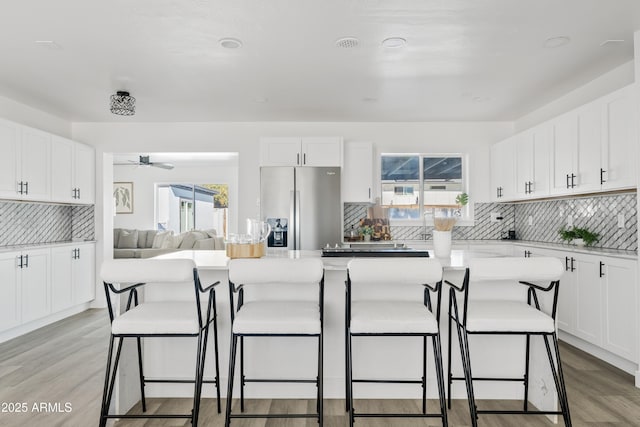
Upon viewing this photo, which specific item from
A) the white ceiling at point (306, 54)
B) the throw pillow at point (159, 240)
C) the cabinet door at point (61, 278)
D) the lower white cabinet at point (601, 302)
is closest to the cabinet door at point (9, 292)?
the cabinet door at point (61, 278)

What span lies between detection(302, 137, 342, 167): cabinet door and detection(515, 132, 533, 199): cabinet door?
2101 millimetres

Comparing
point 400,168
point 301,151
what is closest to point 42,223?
point 301,151

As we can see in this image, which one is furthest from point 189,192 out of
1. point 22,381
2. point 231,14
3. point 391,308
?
point 391,308

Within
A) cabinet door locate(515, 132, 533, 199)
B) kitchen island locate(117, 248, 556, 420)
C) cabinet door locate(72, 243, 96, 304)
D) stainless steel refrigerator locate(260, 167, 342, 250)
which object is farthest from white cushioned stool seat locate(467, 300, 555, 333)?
cabinet door locate(72, 243, 96, 304)

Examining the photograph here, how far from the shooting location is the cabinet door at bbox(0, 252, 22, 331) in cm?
398

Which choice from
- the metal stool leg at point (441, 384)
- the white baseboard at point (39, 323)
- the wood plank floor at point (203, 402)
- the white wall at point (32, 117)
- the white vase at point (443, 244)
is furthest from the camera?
the white wall at point (32, 117)

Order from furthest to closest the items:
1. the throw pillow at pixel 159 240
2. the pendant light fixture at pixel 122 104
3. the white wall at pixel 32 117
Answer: the throw pillow at pixel 159 240 < the white wall at pixel 32 117 < the pendant light fixture at pixel 122 104

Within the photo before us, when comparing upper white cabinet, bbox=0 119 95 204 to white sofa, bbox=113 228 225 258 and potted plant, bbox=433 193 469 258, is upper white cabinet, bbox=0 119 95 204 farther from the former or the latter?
potted plant, bbox=433 193 469 258

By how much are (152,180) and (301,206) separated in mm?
6122

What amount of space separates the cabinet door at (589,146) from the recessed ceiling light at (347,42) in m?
2.08

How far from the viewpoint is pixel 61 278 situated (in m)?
4.84

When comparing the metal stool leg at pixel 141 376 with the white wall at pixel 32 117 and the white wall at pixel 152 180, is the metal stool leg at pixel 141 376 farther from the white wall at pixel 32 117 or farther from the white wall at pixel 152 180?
the white wall at pixel 152 180

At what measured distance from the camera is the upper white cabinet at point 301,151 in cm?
526

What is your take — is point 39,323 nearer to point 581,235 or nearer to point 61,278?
point 61,278
